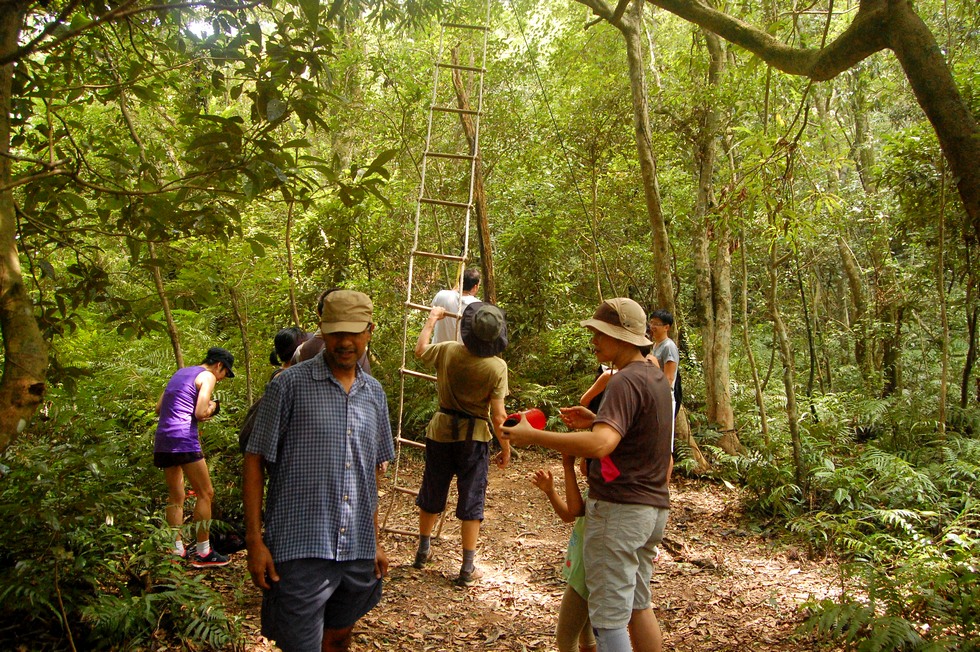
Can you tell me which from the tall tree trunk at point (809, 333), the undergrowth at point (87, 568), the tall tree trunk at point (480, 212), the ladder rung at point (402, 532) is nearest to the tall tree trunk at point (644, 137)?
the tall tree trunk at point (809, 333)

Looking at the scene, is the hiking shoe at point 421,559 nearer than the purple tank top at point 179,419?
No

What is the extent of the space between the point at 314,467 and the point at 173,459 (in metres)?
2.67

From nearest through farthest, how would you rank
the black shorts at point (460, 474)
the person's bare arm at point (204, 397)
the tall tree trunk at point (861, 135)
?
the person's bare arm at point (204, 397)
the black shorts at point (460, 474)
the tall tree trunk at point (861, 135)

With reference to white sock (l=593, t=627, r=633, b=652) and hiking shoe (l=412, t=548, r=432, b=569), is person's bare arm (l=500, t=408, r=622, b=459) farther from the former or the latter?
hiking shoe (l=412, t=548, r=432, b=569)

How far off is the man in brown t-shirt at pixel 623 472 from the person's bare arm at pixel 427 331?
2.24m

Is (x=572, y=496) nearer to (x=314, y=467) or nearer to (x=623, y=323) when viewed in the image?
(x=623, y=323)

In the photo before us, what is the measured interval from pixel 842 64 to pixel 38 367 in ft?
14.1

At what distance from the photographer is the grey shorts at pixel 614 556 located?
2852mm

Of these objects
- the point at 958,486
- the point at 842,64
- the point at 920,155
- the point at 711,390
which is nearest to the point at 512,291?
the point at 711,390

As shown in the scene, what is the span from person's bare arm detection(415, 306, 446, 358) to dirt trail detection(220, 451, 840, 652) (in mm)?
1765

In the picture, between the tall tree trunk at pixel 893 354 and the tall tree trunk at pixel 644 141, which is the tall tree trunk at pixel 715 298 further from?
the tall tree trunk at pixel 893 354

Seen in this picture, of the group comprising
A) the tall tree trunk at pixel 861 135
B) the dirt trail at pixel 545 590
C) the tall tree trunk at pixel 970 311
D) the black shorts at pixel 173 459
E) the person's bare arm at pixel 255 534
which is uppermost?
the tall tree trunk at pixel 861 135

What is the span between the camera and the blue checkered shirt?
254cm

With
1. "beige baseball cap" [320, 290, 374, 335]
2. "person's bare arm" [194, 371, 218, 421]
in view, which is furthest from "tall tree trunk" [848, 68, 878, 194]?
"beige baseball cap" [320, 290, 374, 335]
